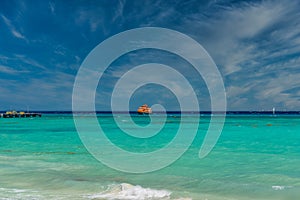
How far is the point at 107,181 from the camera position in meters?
11.6

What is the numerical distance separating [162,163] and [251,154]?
693 cm

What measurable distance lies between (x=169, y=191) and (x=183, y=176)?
9.11 ft

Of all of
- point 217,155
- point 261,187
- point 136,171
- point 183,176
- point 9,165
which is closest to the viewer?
point 261,187

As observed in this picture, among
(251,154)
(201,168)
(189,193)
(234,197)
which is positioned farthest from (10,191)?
(251,154)

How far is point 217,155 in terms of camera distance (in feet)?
62.5

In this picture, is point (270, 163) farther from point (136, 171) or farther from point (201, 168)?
point (136, 171)

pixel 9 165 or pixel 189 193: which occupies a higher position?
pixel 9 165

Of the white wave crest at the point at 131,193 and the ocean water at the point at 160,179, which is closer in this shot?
the white wave crest at the point at 131,193

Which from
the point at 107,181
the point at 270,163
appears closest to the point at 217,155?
the point at 270,163

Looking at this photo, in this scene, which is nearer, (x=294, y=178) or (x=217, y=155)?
(x=294, y=178)

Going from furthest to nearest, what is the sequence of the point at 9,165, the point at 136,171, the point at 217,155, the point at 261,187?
the point at 217,155 < the point at 9,165 < the point at 136,171 < the point at 261,187

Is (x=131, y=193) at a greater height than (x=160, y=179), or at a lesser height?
lesser

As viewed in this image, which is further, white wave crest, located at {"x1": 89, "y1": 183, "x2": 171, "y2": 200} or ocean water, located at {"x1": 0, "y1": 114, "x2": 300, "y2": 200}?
ocean water, located at {"x1": 0, "y1": 114, "x2": 300, "y2": 200}

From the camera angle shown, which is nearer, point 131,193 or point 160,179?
point 131,193
